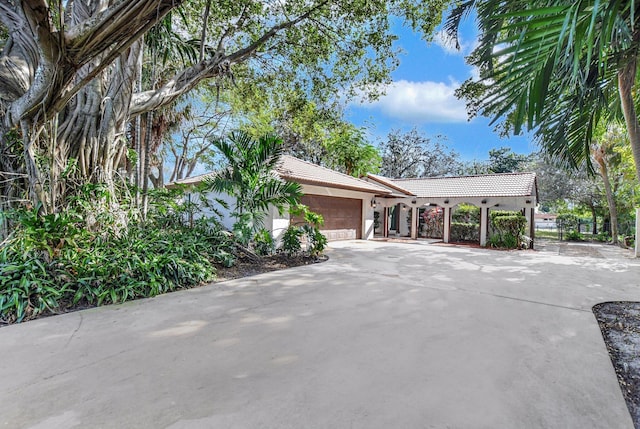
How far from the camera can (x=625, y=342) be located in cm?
361

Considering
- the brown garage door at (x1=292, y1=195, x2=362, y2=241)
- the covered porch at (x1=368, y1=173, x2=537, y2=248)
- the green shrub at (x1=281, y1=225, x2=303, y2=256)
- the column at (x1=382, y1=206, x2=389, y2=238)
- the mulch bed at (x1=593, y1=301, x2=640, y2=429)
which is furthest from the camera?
the column at (x1=382, y1=206, x2=389, y2=238)

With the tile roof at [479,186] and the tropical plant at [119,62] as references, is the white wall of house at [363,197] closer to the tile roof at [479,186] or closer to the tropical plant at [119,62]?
the tile roof at [479,186]

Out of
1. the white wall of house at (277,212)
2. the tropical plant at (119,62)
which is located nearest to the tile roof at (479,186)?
the white wall of house at (277,212)

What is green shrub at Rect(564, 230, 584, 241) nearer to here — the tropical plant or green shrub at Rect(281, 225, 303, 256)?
the tropical plant

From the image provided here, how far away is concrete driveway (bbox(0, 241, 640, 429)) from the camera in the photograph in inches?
84.1

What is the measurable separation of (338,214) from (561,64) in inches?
464

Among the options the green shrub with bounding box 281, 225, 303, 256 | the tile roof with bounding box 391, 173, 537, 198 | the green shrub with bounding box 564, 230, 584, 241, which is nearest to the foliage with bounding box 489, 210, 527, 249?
the tile roof with bounding box 391, 173, 537, 198

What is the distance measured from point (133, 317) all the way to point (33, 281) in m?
1.64

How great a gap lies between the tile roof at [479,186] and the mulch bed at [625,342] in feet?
34.6

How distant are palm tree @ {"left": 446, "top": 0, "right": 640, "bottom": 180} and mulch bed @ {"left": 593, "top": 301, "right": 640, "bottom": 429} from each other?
210 cm

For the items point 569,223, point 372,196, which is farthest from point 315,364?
point 569,223

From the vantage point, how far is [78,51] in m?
3.31

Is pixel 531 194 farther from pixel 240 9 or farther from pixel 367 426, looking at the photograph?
pixel 367 426

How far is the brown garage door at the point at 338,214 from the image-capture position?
513 inches
